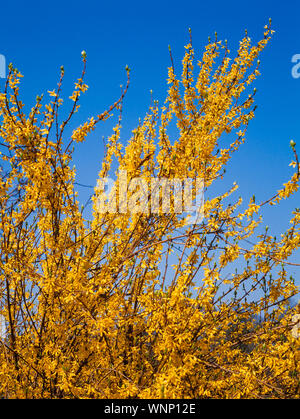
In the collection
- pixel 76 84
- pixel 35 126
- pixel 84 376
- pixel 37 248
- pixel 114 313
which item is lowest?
pixel 84 376

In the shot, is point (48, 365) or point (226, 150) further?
point (226, 150)

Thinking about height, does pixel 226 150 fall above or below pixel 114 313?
above

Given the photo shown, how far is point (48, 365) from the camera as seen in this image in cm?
351

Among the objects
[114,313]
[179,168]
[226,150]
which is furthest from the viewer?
[226,150]

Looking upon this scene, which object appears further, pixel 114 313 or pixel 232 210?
pixel 232 210

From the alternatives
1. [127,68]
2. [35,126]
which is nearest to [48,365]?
[35,126]

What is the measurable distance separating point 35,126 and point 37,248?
1774mm

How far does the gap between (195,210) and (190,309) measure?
1.13 metres

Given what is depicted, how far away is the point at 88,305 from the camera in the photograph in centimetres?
363

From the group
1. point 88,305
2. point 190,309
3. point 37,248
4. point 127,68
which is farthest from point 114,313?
point 127,68

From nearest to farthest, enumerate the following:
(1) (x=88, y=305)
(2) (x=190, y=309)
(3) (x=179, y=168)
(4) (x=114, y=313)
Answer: (2) (x=190, y=309)
(4) (x=114, y=313)
(1) (x=88, y=305)
(3) (x=179, y=168)

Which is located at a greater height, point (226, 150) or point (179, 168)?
point (226, 150)

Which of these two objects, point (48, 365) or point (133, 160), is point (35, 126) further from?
point (48, 365)

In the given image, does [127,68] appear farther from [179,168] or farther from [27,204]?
[27,204]
